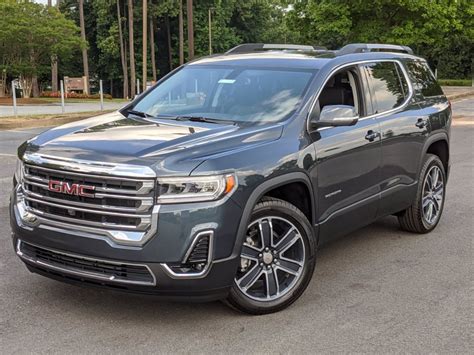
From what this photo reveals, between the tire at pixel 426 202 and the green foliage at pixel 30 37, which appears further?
the green foliage at pixel 30 37

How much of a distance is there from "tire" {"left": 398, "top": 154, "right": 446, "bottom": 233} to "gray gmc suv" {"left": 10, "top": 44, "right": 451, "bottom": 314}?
413 mm

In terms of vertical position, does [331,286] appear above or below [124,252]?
below

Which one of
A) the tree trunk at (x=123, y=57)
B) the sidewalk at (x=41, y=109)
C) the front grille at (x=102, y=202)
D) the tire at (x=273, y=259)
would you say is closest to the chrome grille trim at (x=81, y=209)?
the front grille at (x=102, y=202)

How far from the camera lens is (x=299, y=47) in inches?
238

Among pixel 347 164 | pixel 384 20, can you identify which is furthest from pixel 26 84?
pixel 347 164

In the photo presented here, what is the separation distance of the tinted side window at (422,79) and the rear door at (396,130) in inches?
7.2

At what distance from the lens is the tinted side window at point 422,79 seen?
6.19 m

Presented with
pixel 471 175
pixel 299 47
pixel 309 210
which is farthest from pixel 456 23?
pixel 309 210

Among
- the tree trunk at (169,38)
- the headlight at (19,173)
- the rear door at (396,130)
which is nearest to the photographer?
the headlight at (19,173)

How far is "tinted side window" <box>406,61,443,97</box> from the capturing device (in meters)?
6.19

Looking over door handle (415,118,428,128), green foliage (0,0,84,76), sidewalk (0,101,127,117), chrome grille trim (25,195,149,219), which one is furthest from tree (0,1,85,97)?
chrome grille trim (25,195,149,219)

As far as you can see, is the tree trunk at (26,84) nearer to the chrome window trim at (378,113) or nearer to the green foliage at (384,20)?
the green foliage at (384,20)

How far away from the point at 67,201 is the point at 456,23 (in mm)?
29403

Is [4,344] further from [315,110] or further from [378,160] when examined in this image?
[378,160]
